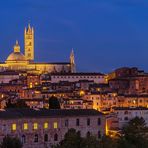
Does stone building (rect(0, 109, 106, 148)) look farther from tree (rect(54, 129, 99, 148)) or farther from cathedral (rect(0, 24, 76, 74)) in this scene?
cathedral (rect(0, 24, 76, 74))

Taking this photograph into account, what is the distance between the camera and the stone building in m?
32.3

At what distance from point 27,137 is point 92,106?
1849 centimetres

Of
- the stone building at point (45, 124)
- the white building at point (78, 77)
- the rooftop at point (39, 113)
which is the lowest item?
the stone building at point (45, 124)

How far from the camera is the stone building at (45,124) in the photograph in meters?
32.3

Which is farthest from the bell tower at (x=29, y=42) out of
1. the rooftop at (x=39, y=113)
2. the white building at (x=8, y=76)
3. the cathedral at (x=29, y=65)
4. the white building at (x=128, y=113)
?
the rooftop at (x=39, y=113)

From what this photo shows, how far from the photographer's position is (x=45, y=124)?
33250 millimetres

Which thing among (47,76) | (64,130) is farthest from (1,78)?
(64,130)

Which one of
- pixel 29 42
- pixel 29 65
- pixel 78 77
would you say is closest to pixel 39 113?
pixel 78 77

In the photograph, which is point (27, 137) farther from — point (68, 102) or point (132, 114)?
point (68, 102)

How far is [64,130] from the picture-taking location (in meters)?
33.5

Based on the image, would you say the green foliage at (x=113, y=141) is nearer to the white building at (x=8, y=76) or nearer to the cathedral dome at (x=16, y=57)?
the white building at (x=8, y=76)

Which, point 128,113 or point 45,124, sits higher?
point 128,113

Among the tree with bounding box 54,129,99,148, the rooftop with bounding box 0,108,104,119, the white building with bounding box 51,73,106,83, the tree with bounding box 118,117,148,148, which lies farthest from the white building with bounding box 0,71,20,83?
the tree with bounding box 54,129,99,148

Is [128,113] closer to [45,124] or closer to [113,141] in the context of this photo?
[45,124]
